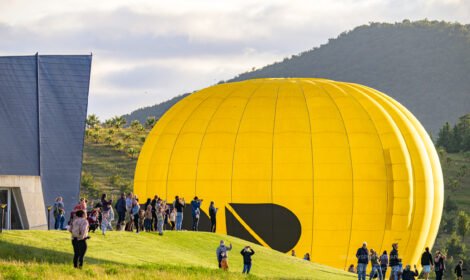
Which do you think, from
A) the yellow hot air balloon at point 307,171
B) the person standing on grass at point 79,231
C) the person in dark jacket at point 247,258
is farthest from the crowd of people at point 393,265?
the person standing on grass at point 79,231

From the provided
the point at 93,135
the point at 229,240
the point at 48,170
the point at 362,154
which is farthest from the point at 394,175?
the point at 93,135

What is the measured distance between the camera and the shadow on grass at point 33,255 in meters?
30.0

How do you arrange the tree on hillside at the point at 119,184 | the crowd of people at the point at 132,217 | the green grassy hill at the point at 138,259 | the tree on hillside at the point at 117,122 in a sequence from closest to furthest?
the green grassy hill at the point at 138,259
the crowd of people at the point at 132,217
the tree on hillside at the point at 119,184
the tree on hillside at the point at 117,122

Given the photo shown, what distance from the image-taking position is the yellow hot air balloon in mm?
47281

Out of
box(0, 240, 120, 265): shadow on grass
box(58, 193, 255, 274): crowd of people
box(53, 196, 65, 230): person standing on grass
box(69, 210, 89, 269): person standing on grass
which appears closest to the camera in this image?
box(69, 210, 89, 269): person standing on grass

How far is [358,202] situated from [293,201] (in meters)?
2.80

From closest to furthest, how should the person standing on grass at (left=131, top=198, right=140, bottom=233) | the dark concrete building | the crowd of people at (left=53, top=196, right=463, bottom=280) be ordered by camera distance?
the crowd of people at (left=53, top=196, right=463, bottom=280), the person standing on grass at (left=131, top=198, right=140, bottom=233), the dark concrete building

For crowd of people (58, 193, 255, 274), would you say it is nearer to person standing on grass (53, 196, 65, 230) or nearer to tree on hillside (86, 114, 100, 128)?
person standing on grass (53, 196, 65, 230)

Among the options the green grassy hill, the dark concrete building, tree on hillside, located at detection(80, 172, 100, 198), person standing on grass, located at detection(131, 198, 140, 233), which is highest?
the dark concrete building

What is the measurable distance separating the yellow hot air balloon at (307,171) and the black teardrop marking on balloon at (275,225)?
0.14ft

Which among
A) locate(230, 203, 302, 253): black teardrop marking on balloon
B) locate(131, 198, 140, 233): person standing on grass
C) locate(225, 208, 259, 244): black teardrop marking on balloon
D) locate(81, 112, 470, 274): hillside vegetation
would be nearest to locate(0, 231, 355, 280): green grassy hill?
locate(131, 198, 140, 233): person standing on grass

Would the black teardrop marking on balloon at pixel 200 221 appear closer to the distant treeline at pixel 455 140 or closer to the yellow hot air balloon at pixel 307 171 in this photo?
the yellow hot air balloon at pixel 307 171

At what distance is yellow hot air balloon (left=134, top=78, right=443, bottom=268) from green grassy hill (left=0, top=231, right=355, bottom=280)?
5368mm

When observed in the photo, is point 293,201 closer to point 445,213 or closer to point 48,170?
point 48,170
